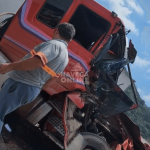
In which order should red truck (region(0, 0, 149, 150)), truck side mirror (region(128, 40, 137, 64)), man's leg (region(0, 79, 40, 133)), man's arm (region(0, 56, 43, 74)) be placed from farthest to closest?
truck side mirror (region(128, 40, 137, 64)) < red truck (region(0, 0, 149, 150)) < man's leg (region(0, 79, 40, 133)) < man's arm (region(0, 56, 43, 74))

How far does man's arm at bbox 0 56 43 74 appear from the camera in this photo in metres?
1.81

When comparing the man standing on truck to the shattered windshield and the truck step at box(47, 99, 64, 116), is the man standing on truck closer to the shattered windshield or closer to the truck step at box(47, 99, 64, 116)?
the truck step at box(47, 99, 64, 116)

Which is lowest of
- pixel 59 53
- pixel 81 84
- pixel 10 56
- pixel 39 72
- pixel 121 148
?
pixel 121 148

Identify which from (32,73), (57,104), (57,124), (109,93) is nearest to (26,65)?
(32,73)

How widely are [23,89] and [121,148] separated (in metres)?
3.11

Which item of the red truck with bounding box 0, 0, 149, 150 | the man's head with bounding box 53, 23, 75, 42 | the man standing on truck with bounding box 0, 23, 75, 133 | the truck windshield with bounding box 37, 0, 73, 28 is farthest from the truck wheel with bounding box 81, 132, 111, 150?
the man's head with bounding box 53, 23, 75, 42

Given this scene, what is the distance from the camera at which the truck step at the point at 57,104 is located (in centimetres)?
337

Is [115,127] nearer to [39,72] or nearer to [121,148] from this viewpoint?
[121,148]

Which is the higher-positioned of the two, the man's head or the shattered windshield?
the man's head

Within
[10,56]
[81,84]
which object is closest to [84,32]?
[81,84]

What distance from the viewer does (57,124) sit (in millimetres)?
3389

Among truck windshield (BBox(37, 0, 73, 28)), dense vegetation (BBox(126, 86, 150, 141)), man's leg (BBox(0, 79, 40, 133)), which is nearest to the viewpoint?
man's leg (BBox(0, 79, 40, 133))

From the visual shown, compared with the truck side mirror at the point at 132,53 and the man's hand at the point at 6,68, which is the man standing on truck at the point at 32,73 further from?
the truck side mirror at the point at 132,53

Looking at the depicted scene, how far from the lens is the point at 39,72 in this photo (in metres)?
2.02
